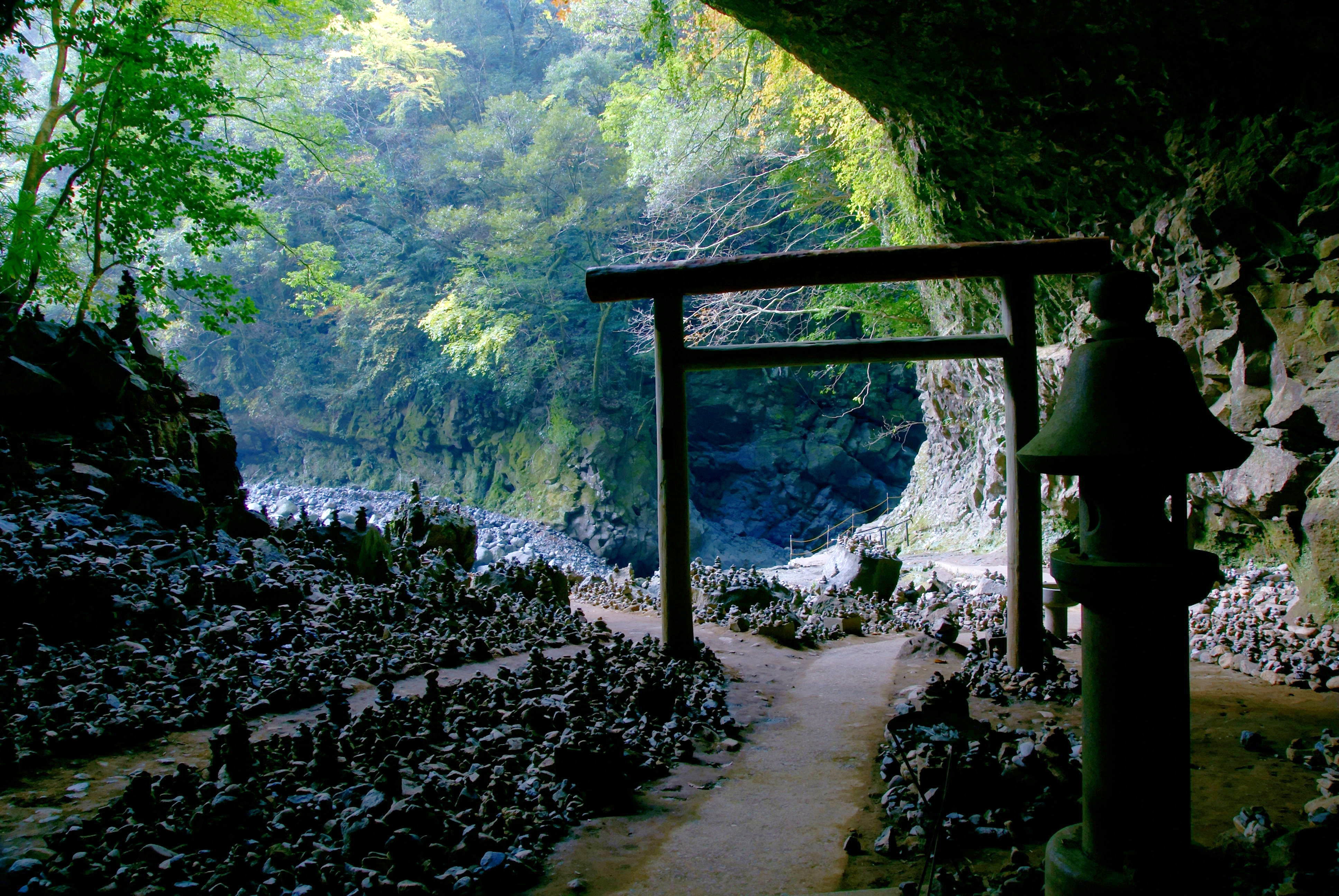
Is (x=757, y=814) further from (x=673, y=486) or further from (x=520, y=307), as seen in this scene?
(x=520, y=307)

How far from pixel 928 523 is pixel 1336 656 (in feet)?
26.6

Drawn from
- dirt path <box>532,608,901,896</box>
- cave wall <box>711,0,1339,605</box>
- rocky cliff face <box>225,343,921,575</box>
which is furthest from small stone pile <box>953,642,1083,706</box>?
rocky cliff face <box>225,343,921,575</box>

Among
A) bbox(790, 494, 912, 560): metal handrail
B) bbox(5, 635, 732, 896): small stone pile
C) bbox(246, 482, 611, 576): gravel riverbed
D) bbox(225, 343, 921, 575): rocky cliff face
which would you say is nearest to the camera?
bbox(5, 635, 732, 896): small stone pile

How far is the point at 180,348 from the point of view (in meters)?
25.1

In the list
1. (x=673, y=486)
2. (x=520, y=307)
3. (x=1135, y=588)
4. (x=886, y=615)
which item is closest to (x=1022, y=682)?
(x=673, y=486)

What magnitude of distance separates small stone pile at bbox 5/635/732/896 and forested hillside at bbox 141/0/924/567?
11.3 m

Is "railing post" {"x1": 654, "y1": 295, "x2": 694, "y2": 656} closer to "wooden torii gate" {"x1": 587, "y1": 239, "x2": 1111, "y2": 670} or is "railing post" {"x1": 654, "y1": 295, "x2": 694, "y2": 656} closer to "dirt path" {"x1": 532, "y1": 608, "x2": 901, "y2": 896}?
"wooden torii gate" {"x1": 587, "y1": 239, "x2": 1111, "y2": 670}

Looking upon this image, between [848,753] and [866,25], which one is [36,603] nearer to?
[848,753]

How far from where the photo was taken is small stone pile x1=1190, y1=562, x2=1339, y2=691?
11.8 ft

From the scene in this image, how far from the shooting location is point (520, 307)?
20.7 metres

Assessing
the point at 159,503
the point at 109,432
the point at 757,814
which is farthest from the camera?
the point at 109,432

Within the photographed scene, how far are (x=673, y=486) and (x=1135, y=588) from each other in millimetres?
3075

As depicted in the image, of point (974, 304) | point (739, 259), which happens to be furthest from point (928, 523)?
point (739, 259)

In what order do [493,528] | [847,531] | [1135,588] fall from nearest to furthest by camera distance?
[1135,588]
[847,531]
[493,528]
